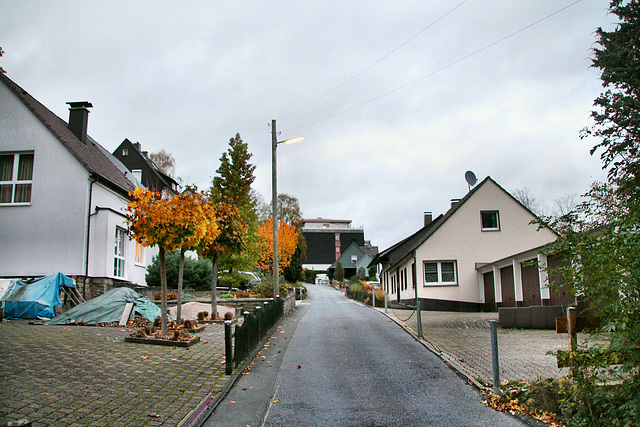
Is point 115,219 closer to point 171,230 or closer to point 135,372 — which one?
point 171,230

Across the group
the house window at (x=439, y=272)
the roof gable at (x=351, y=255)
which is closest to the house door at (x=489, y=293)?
the house window at (x=439, y=272)

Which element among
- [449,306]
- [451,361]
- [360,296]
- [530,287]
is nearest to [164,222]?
[451,361]

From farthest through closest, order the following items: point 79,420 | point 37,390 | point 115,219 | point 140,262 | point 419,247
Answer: point 419,247
point 140,262
point 115,219
point 37,390
point 79,420

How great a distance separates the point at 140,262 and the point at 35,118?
25.0 feet

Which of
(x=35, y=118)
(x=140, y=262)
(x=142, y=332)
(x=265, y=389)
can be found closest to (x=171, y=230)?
(x=142, y=332)

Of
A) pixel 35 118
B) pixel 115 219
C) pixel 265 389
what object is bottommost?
pixel 265 389

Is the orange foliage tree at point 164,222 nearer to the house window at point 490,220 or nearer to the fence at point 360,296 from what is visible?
the house window at point 490,220

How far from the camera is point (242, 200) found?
66.2 feet

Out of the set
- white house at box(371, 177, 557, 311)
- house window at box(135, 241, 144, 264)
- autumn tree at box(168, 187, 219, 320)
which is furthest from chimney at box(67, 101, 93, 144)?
white house at box(371, 177, 557, 311)

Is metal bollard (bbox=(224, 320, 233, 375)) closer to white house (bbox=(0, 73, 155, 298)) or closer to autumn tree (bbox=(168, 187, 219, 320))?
autumn tree (bbox=(168, 187, 219, 320))

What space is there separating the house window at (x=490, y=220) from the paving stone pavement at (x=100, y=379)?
19733 mm

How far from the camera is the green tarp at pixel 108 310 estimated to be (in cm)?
1464

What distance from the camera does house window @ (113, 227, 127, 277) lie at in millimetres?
19969

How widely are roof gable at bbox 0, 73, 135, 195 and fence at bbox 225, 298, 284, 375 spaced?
18.9 ft
